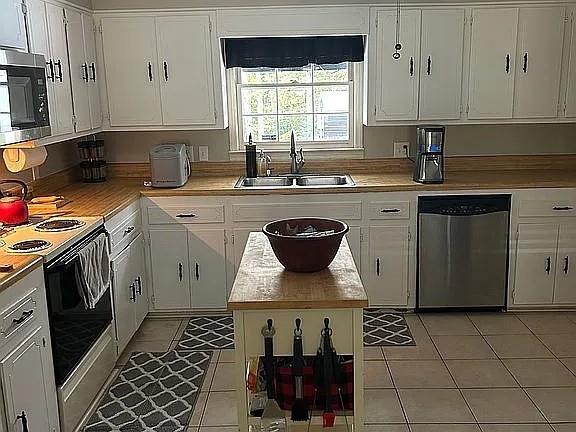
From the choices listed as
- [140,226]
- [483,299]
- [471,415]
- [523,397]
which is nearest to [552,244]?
[483,299]

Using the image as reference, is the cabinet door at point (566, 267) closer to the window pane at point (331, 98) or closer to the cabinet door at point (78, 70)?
the window pane at point (331, 98)

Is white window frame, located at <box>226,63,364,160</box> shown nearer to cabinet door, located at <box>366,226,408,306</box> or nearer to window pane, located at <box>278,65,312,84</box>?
window pane, located at <box>278,65,312,84</box>

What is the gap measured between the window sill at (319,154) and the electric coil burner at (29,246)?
221cm

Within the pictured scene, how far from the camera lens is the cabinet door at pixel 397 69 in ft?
14.3

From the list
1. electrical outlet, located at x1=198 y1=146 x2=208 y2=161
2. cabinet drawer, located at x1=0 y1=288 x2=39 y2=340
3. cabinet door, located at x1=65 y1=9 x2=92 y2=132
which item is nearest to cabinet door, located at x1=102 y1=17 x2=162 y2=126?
Answer: cabinet door, located at x1=65 y1=9 x2=92 y2=132

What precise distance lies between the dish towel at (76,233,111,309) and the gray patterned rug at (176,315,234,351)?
0.81 m

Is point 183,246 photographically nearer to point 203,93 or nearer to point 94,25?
point 203,93

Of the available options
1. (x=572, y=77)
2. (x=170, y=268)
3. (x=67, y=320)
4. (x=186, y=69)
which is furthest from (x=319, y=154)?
(x=67, y=320)

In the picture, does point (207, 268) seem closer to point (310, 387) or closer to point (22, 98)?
point (22, 98)

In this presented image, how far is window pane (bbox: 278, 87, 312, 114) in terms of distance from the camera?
4891 mm

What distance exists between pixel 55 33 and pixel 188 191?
127 cm

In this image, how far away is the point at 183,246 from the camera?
4324 millimetres

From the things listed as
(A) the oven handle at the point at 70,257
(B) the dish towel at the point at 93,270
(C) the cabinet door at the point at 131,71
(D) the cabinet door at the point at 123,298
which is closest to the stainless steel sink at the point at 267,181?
(C) the cabinet door at the point at 131,71

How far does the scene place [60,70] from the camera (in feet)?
12.2
